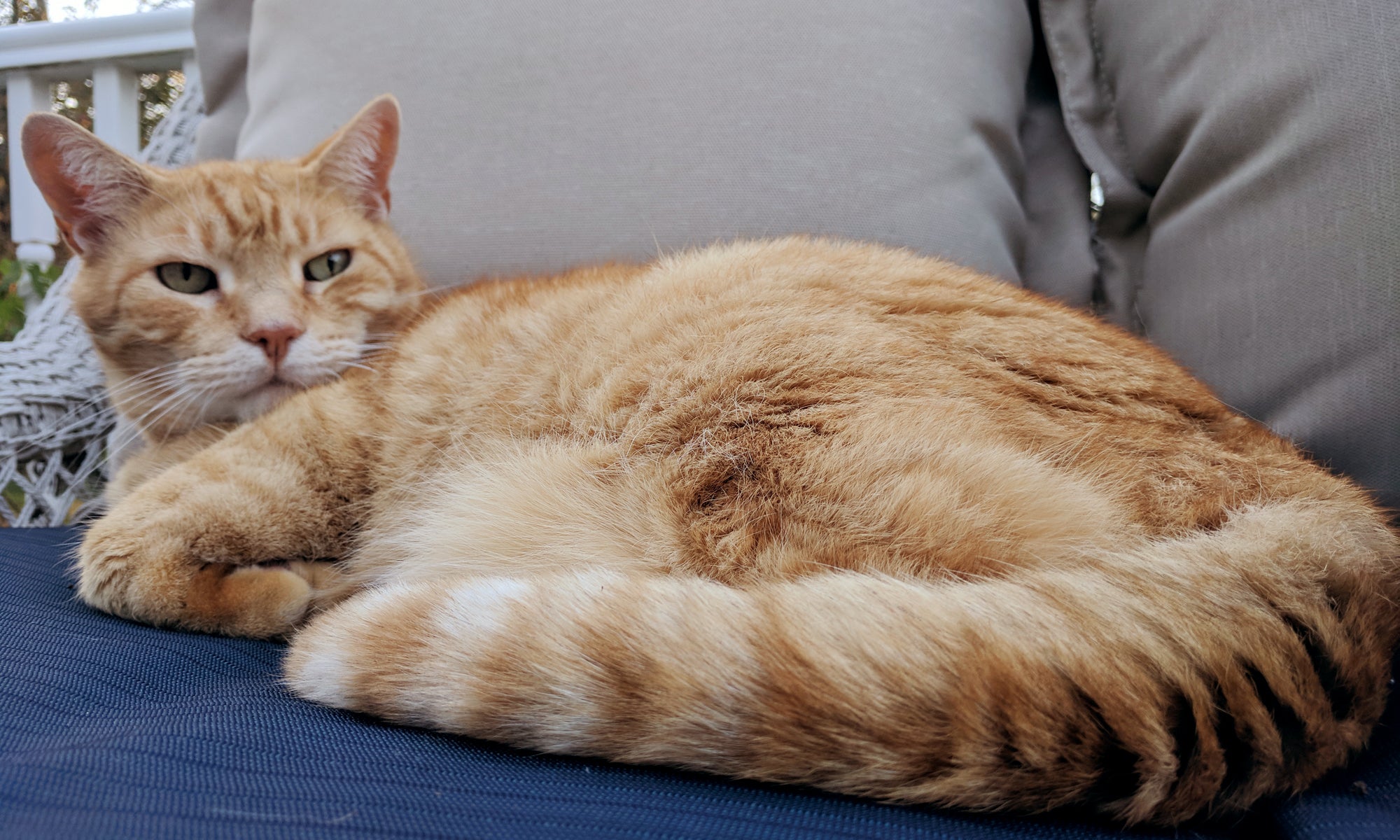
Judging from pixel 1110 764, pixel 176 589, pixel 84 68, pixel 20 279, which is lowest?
pixel 20 279

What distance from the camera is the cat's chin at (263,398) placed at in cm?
157

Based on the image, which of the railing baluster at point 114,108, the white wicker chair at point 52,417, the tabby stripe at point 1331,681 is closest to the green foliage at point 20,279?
the white wicker chair at point 52,417

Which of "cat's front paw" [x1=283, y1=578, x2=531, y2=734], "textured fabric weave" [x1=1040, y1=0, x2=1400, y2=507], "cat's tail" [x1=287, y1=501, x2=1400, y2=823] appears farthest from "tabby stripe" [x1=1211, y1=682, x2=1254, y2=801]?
"textured fabric weave" [x1=1040, y1=0, x2=1400, y2=507]

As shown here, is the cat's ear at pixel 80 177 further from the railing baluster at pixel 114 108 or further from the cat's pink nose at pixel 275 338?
the railing baluster at pixel 114 108

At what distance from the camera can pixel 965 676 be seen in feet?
2.13

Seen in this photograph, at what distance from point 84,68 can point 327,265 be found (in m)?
1.72

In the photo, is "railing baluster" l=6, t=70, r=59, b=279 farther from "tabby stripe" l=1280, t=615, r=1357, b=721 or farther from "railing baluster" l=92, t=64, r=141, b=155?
"tabby stripe" l=1280, t=615, r=1357, b=721

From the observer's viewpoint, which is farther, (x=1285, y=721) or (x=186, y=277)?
(x=186, y=277)

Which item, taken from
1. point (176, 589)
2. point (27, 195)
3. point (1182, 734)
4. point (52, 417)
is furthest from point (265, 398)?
point (27, 195)

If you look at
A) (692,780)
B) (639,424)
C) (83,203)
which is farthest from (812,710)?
(83,203)

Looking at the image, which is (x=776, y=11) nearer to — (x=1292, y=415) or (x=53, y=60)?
(x=1292, y=415)

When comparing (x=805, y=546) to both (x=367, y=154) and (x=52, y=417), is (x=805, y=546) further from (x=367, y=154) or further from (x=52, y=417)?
(x=52, y=417)

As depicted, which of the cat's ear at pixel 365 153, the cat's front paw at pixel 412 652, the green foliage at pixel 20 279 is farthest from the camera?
the green foliage at pixel 20 279

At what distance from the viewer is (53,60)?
2.60 metres
